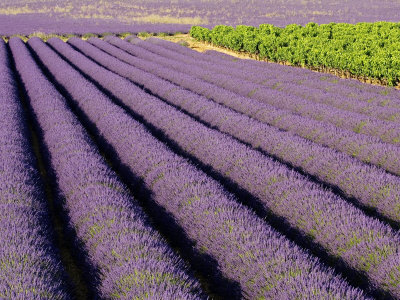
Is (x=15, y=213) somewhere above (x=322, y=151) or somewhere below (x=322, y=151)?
above

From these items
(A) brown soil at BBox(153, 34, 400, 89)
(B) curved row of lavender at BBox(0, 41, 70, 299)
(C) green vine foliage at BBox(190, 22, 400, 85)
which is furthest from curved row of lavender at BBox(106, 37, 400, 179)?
(A) brown soil at BBox(153, 34, 400, 89)

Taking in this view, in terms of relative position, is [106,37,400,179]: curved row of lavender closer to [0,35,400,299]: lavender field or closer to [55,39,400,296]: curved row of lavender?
[0,35,400,299]: lavender field

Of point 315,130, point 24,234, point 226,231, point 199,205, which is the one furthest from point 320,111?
point 24,234

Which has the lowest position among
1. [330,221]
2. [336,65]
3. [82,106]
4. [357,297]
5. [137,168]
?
[336,65]

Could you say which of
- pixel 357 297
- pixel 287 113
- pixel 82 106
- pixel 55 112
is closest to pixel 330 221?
pixel 357 297

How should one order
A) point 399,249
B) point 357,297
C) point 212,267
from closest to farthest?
point 357,297, point 399,249, point 212,267

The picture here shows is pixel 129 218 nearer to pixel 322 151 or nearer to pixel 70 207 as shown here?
pixel 70 207
